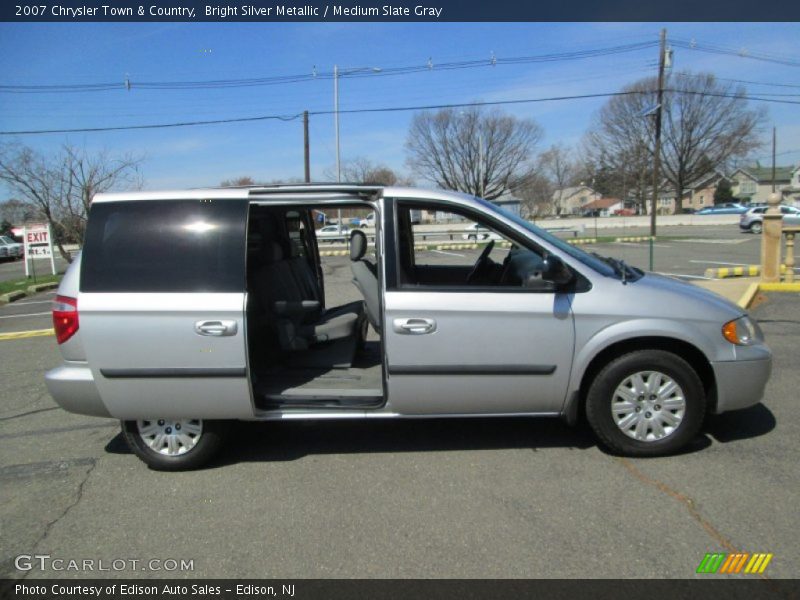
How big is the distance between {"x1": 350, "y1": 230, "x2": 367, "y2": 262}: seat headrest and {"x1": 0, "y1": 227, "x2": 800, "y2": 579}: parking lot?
1.40 m

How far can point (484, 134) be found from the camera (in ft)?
169

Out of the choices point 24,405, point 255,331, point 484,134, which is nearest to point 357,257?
point 255,331

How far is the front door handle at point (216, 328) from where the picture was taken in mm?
3570

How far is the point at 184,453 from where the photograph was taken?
3840mm

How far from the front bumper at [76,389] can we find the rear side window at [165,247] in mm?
556

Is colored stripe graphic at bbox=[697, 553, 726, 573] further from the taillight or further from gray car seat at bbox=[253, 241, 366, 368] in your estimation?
the taillight

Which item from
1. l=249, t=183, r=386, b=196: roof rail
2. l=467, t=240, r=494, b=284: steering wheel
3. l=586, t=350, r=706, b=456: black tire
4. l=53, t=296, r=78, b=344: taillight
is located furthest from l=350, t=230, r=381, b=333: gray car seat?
l=53, t=296, r=78, b=344: taillight

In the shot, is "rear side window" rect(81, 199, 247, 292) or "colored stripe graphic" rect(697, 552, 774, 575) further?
"rear side window" rect(81, 199, 247, 292)

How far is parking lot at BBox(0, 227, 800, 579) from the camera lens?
2793 millimetres
